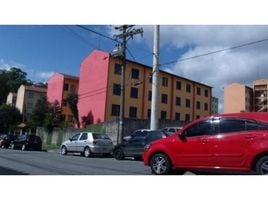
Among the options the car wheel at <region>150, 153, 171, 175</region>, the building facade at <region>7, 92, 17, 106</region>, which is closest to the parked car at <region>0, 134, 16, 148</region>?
the car wheel at <region>150, 153, 171, 175</region>

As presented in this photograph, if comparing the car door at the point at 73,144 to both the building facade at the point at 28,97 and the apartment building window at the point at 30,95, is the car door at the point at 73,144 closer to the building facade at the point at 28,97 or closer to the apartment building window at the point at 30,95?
the building facade at the point at 28,97

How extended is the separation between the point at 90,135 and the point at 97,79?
90.1 ft

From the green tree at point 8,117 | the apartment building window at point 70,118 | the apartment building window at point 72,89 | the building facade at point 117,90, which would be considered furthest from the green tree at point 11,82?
the building facade at point 117,90

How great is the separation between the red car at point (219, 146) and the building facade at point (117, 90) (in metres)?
35.3

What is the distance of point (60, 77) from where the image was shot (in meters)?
53.7

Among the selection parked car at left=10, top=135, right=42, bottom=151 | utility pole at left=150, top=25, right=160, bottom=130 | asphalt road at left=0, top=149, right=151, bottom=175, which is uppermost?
utility pole at left=150, top=25, right=160, bottom=130

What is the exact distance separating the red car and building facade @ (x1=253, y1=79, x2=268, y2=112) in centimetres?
3053

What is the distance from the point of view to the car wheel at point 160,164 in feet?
35.2

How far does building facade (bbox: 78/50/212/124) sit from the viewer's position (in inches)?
1940

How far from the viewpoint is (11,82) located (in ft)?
234

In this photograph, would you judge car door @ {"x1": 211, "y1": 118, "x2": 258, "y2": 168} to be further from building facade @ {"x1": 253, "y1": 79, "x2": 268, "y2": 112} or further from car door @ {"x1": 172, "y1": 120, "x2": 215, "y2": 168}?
building facade @ {"x1": 253, "y1": 79, "x2": 268, "y2": 112}
